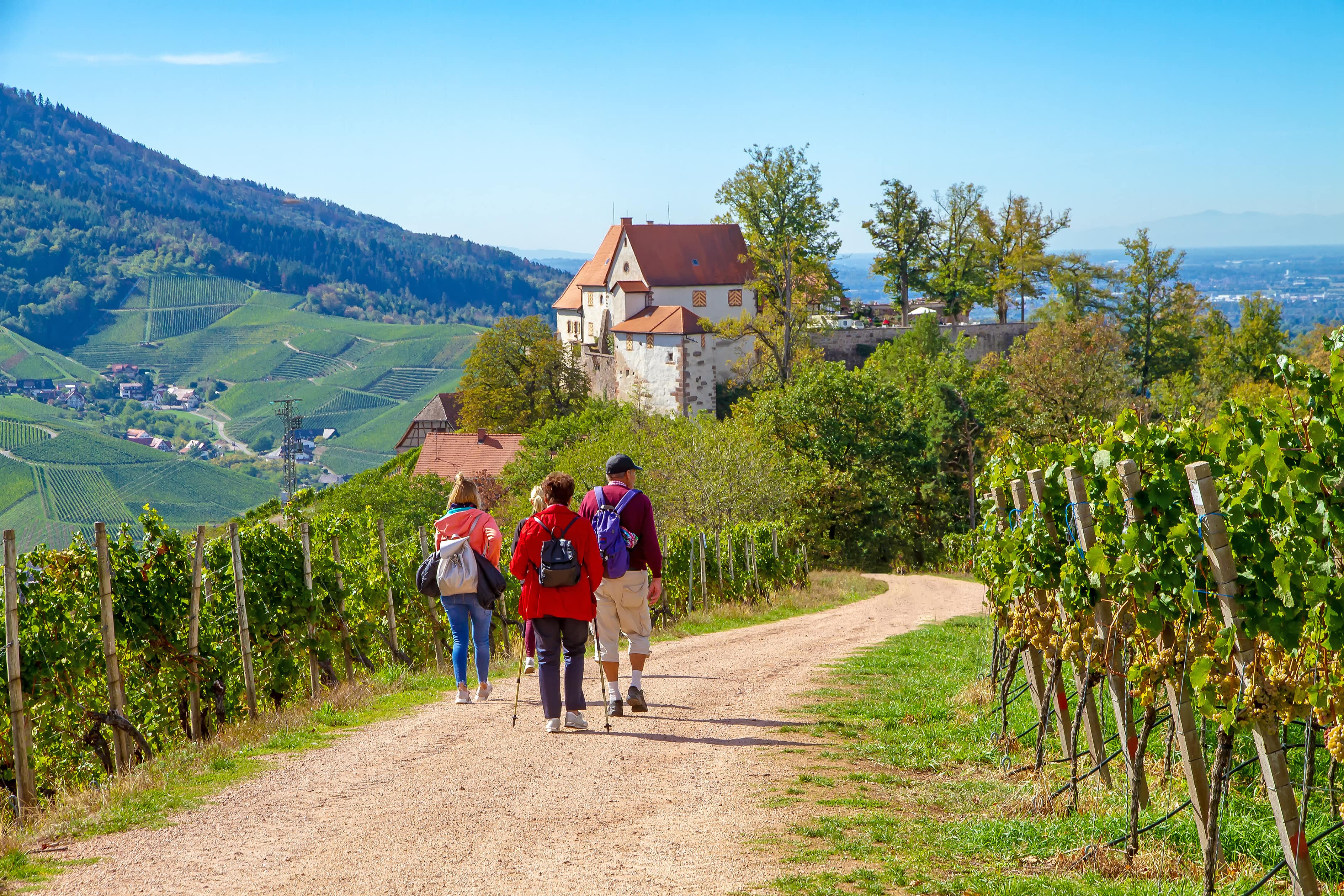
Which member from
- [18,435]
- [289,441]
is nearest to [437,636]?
[289,441]

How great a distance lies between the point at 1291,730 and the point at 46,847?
740 cm

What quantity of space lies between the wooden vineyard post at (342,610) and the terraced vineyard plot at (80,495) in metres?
108

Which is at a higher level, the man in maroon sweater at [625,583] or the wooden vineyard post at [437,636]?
the man in maroon sweater at [625,583]

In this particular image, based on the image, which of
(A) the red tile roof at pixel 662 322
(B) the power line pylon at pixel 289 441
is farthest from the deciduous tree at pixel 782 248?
(B) the power line pylon at pixel 289 441

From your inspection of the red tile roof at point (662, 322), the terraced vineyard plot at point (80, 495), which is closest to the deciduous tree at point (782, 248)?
the red tile roof at point (662, 322)

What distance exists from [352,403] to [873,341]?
141 m

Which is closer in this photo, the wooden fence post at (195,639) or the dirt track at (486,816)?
the dirt track at (486,816)

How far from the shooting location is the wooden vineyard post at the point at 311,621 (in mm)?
9836

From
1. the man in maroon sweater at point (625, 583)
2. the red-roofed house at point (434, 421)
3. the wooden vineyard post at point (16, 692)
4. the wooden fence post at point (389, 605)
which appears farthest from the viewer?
the red-roofed house at point (434, 421)

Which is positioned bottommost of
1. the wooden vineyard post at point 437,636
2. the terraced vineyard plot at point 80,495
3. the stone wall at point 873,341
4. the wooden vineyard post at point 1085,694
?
the terraced vineyard plot at point 80,495

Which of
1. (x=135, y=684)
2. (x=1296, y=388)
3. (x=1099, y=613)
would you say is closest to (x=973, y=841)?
(x=1099, y=613)

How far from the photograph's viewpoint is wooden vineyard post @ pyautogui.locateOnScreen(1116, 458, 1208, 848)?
4914 millimetres

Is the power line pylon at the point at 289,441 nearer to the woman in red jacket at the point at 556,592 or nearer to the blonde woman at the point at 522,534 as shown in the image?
the blonde woman at the point at 522,534

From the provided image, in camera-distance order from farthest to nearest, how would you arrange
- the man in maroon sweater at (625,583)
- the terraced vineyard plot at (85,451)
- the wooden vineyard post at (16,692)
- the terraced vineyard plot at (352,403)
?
the terraced vineyard plot at (352,403) → the terraced vineyard plot at (85,451) → the man in maroon sweater at (625,583) → the wooden vineyard post at (16,692)
